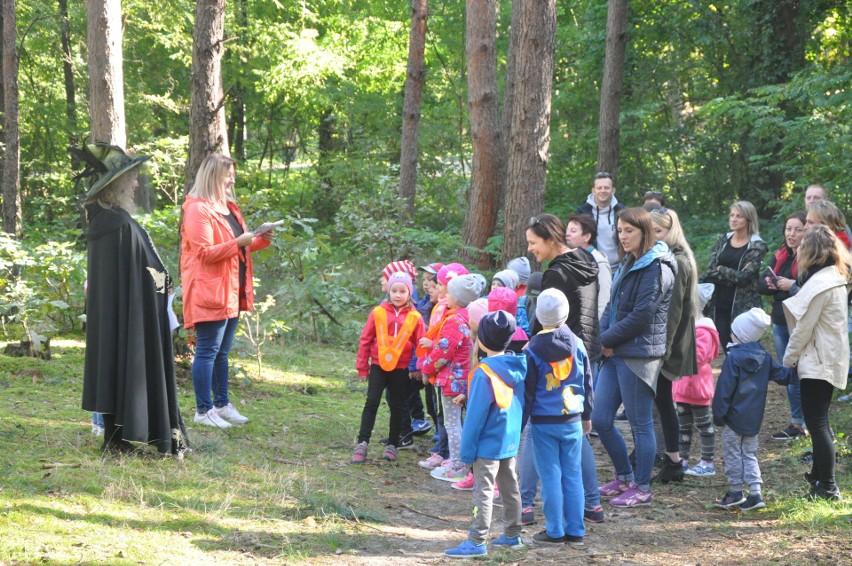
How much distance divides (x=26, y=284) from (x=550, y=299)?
664cm

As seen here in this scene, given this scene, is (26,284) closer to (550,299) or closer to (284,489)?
(284,489)

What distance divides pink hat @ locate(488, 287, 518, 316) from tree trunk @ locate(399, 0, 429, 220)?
10.7 m

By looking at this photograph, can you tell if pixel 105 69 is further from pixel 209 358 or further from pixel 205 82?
pixel 209 358

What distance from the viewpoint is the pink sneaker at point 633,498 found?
5.91 metres

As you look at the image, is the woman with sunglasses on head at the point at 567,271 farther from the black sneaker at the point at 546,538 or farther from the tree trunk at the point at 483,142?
the tree trunk at the point at 483,142

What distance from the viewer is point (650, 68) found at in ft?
64.0

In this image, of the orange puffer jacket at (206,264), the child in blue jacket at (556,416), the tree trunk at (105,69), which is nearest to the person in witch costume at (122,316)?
the orange puffer jacket at (206,264)

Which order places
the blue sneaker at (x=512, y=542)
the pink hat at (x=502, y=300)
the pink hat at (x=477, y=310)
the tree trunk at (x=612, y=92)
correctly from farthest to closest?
the tree trunk at (x=612, y=92)
the pink hat at (x=502, y=300)
the pink hat at (x=477, y=310)
the blue sneaker at (x=512, y=542)

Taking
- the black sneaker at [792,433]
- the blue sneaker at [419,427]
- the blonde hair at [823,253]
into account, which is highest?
the blonde hair at [823,253]

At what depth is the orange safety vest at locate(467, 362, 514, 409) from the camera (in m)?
4.85

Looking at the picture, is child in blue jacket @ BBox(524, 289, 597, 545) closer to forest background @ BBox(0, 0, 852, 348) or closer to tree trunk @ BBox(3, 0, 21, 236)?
forest background @ BBox(0, 0, 852, 348)

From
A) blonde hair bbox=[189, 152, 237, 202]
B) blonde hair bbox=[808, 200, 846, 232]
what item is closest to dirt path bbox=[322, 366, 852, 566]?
blonde hair bbox=[808, 200, 846, 232]

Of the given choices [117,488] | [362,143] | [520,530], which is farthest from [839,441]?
[362,143]

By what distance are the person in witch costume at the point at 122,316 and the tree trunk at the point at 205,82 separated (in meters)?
2.54
